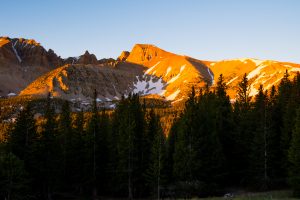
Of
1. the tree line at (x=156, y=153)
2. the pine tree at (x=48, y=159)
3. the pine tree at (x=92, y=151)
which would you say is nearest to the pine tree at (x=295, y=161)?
the tree line at (x=156, y=153)

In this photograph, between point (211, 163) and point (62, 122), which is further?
point (62, 122)

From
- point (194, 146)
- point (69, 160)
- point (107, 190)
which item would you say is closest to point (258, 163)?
point (194, 146)

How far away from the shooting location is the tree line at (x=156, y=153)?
48.7 metres

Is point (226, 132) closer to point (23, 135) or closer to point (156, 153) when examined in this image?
point (156, 153)

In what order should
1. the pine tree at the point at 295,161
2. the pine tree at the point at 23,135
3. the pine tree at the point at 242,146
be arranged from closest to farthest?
1. the pine tree at the point at 295,161
2. the pine tree at the point at 23,135
3. the pine tree at the point at 242,146

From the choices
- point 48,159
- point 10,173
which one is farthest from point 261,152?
point 10,173

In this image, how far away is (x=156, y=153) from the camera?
51.2 meters

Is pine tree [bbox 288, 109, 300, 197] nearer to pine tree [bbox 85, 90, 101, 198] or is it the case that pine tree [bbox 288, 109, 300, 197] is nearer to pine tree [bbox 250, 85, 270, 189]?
pine tree [bbox 250, 85, 270, 189]

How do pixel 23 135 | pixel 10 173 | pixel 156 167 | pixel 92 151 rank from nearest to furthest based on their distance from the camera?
pixel 10 173, pixel 23 135, pixel 156 167, pixel 92 151

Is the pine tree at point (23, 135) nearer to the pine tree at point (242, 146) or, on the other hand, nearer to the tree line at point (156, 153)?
the tree line at point (156, 153)

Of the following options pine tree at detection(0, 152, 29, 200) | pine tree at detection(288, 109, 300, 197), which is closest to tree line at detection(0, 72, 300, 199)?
pine tree at detection(0, 152, 29, 200)

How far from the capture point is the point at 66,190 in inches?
2392

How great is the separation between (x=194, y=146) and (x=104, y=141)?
51.9 ft

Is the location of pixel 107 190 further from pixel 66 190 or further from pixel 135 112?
pixel 135 112
